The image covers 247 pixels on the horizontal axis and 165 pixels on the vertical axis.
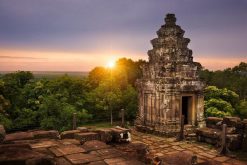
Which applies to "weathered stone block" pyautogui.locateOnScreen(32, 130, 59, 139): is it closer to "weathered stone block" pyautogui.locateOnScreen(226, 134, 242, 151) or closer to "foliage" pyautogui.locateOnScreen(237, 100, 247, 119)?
"weathered stone block" pyautogui.locateOnScreen(226, 134, 242, 151)

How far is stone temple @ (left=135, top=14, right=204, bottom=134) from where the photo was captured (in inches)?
481

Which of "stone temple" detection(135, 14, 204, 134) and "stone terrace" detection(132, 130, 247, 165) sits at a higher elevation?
"stone temple" detection(135, 14, 204, 134)

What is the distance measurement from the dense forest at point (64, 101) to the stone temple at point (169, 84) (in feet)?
4.54

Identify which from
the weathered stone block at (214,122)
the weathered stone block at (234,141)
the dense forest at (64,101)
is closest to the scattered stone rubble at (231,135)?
the weathered stone block at (234,141)

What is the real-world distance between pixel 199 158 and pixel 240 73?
104ft

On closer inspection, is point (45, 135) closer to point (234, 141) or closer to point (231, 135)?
point (231, 135)

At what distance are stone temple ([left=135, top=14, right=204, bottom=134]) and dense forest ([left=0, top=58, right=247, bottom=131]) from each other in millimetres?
1383

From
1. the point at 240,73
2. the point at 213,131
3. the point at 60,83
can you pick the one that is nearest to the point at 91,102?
the point at 60,83

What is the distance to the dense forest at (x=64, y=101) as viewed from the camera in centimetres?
1866

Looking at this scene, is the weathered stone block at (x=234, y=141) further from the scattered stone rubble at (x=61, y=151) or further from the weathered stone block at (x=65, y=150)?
the weathered stone block at (x=65, y=150)

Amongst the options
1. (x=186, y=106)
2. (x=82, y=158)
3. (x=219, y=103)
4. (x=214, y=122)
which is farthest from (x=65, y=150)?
(x=219, y=103)

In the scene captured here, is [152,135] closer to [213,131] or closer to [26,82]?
[213,131]

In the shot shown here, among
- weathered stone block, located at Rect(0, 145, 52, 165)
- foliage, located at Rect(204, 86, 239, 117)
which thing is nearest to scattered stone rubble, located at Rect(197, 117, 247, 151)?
weathered stone block, located at Rect(0, 145, 52, 165)

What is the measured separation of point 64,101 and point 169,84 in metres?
10.7
